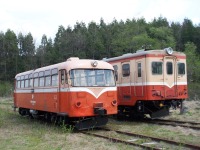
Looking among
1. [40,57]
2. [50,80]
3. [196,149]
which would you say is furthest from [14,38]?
[196,149]

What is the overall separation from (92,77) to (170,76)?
4.30 metres

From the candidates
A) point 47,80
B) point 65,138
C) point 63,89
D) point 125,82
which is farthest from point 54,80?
point 125,82

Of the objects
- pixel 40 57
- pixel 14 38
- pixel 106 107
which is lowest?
pixel 106 107

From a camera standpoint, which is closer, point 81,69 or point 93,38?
point 81,69

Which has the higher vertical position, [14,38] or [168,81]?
[14,38]

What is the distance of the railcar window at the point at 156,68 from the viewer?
1547 cm

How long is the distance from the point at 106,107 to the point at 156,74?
326 cm

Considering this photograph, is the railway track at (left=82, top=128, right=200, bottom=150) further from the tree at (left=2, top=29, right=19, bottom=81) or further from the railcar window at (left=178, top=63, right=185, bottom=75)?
the tree at (left=2, top=29, right=19, bottom=81)

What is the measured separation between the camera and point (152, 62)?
50.6 ft

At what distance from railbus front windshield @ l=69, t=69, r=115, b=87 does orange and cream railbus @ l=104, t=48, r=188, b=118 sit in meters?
2.01

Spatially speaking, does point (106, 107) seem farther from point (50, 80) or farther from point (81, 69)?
point (50, 80)

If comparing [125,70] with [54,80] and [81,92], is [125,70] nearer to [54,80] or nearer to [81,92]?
[54,80]

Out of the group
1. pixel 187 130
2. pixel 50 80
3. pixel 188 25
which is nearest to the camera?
pixel 187 130

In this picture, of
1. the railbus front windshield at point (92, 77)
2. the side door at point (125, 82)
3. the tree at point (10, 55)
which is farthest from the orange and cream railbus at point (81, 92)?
the tree at point (10, 55)
